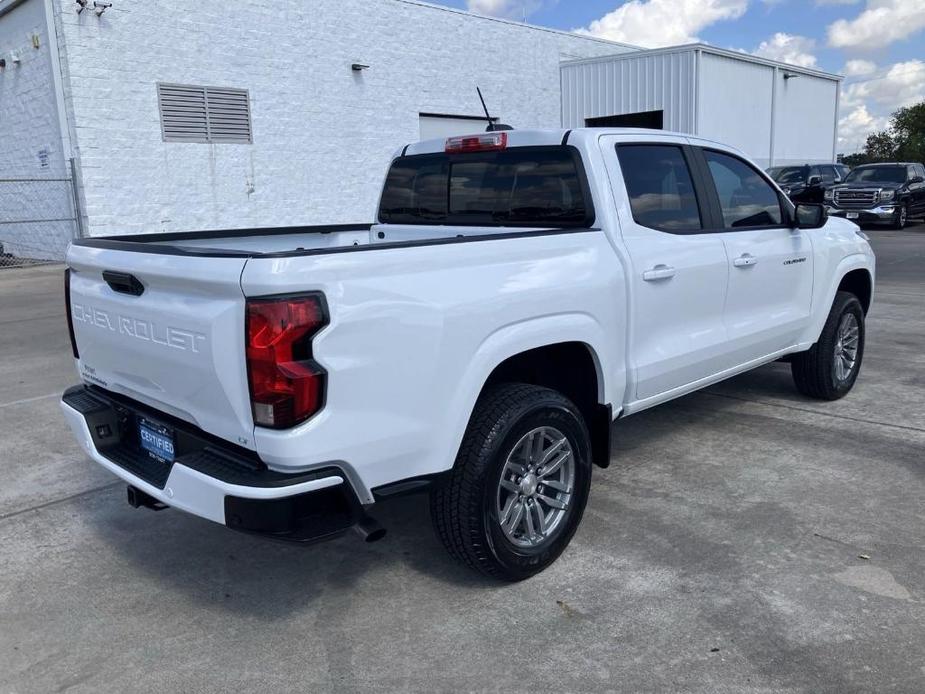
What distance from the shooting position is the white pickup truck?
9.09 ft

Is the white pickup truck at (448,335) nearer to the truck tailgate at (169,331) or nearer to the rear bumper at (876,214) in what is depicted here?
the truck tailgate at (169,331)

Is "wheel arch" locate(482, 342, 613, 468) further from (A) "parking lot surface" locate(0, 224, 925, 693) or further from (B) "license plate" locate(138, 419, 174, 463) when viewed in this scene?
(B) "license plate" locate(138, 419, 174, 463)

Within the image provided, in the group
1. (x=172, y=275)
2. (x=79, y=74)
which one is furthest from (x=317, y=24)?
(x=172, y=275)

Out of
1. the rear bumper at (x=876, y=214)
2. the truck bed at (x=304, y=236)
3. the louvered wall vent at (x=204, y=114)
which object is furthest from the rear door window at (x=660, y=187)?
the rear bumper at (x=876, y=214)

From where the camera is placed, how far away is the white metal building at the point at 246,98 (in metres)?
15.1

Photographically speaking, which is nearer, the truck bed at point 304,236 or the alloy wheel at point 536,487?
the alloy wheel at point 536,487

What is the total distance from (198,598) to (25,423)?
3.28 metres

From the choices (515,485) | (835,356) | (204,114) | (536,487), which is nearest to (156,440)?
(515,485)

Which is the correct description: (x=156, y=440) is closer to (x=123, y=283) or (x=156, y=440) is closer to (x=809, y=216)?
(x=123, y=283)

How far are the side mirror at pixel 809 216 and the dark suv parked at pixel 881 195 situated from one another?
17703mm

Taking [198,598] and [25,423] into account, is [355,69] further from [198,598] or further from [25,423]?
[198,598]

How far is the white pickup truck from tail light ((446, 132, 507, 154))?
2 cm

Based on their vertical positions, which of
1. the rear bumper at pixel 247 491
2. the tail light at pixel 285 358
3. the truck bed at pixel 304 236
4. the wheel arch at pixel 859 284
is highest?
the truck bed at pixel 304 236

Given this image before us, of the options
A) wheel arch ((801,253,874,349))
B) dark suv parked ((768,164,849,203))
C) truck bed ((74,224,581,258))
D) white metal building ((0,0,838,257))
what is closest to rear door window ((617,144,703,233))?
truck bed ((74,224,581,258))
